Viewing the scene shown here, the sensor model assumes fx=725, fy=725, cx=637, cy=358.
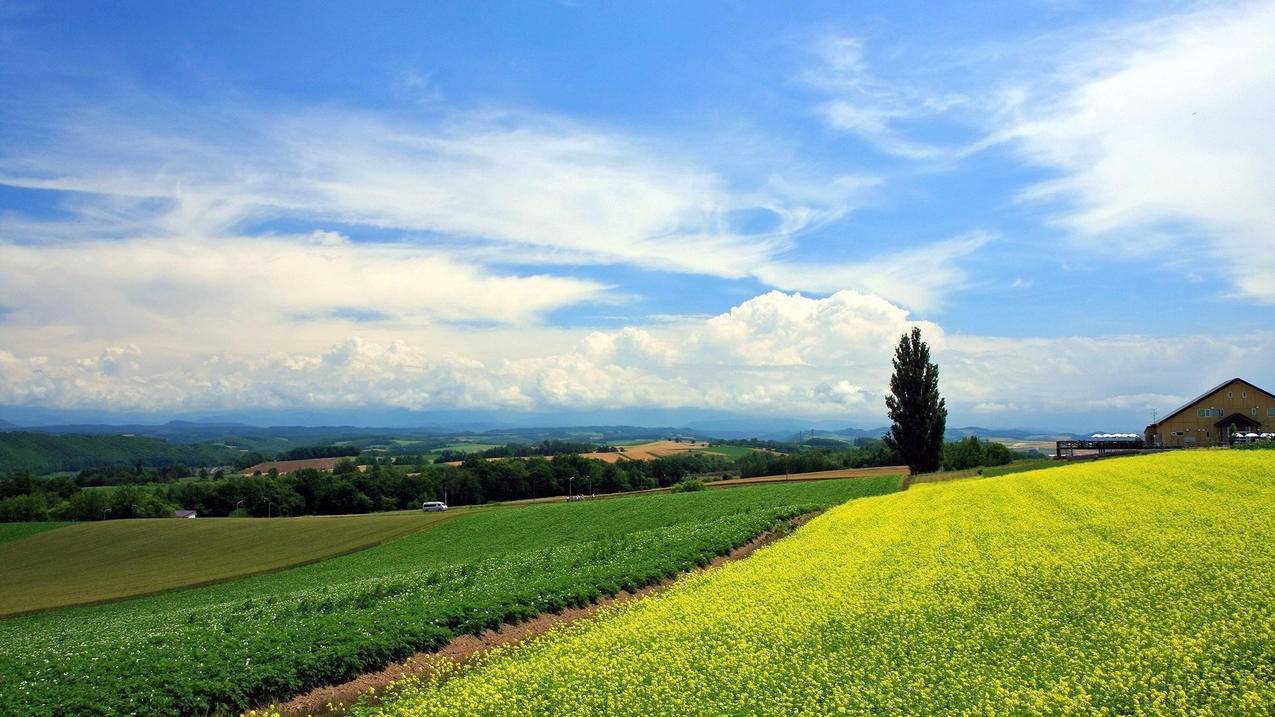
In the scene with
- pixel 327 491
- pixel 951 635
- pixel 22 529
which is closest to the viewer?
pixel 951 635

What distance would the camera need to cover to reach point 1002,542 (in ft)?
78.2

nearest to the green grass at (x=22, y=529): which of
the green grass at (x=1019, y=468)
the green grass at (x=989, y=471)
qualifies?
the green grass at (x=989, y=471)

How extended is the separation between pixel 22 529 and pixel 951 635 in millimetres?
93371

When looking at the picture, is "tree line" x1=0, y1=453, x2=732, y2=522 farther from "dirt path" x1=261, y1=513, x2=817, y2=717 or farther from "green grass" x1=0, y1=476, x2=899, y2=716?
"dirt path" x1=261, y1=513, x2=817, y2=717

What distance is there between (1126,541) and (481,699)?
19497 millimetres

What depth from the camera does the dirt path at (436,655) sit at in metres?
14.5

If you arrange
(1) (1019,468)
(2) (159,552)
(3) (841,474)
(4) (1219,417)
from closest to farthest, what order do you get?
(2) (159,552) → (1) (1019,468) → (4) (1219,417) → (3) (841,474)

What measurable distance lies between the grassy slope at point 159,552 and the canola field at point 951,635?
3853 centimetres

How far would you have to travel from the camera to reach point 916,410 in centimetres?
7456

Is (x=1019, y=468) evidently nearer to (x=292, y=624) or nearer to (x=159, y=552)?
(x=292, y=624)

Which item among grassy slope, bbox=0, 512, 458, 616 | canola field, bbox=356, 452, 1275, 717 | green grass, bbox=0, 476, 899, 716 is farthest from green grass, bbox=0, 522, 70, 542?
canola field, bbox=356, 452, 1275, 717

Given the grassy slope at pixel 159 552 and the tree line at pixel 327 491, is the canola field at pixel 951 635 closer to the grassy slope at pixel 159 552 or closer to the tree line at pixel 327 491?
the grassy slope at pixel 159 552

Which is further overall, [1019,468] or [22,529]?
[22,529]

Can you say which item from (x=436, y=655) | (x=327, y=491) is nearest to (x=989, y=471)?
(x=436, y=655)
